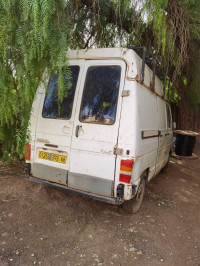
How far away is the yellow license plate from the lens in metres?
3.15

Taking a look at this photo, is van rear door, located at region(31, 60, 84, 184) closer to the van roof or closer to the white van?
the white van

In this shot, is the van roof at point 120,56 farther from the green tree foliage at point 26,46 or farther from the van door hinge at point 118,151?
the van door hinge at point 118,151

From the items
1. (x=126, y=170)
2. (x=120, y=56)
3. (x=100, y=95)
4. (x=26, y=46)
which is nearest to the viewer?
(x=26, y=46)

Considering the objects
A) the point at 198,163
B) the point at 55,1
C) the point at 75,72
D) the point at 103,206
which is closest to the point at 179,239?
the point at 103,206

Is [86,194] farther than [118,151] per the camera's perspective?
Yes

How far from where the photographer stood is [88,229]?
303cm

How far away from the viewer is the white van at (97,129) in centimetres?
283

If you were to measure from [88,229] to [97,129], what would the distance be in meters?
1.52

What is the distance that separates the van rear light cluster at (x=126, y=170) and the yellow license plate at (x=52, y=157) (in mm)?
912

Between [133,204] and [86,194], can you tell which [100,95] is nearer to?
[86,194]

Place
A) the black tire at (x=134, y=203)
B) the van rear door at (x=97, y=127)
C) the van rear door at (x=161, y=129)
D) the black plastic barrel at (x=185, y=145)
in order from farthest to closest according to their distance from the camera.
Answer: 1. the black plastic barrel at (x=185, y=145)
2. the van rear door at (x=161, y=129)
3. the black tire at (x=134, y=203)
4. the van rear door at (x=97, y=127)

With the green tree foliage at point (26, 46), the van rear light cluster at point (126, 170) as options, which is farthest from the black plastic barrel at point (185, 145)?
the green tree foliage at point (26, 46)

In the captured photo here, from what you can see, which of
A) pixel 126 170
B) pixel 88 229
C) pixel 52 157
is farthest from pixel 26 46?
pixel 88 229

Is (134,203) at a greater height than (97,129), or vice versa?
(97,129)
